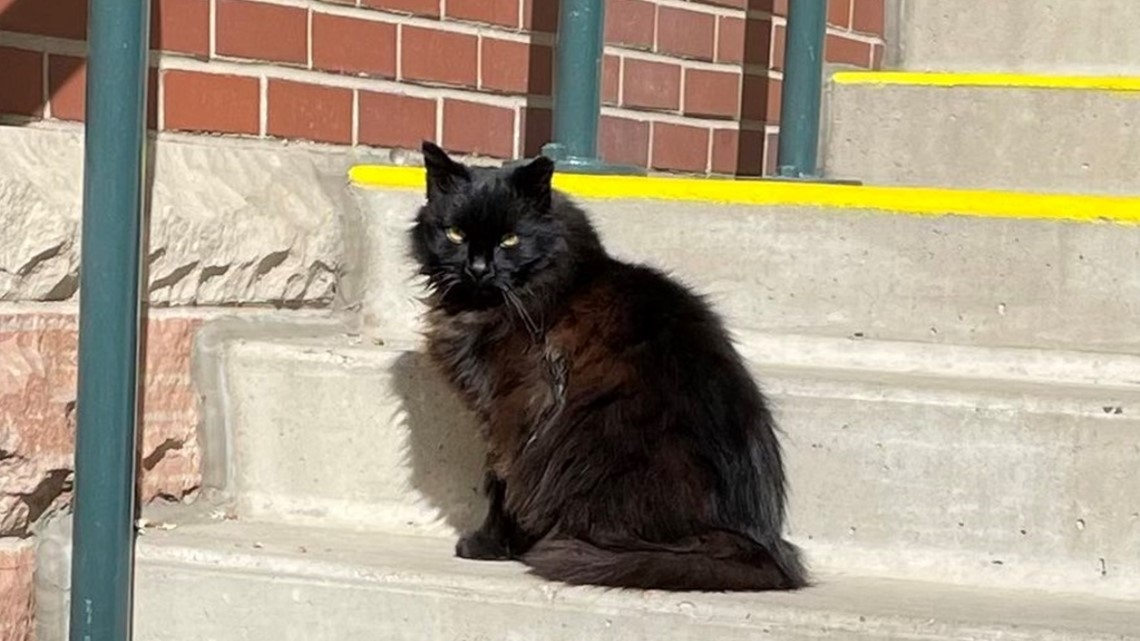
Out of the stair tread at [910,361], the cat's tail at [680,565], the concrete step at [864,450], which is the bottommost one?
the cat's tail at [680,565]

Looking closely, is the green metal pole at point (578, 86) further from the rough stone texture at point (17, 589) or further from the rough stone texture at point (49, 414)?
the rough stone texture at point (17, 589)

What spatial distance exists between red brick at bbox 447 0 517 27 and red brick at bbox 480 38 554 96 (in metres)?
0.04

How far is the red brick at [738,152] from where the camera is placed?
368cm

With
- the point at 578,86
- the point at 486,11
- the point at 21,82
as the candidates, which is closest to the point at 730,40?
the point at 486,11

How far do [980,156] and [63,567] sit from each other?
1.89 meters

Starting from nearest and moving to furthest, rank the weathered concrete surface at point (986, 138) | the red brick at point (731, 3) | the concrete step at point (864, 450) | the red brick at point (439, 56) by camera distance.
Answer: the concrete step at point (864, 450), the red brick at point (439, 56), the weathered concrete surface at point (986, 138), the red brick at point (731, 3)

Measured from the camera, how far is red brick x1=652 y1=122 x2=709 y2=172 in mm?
3525

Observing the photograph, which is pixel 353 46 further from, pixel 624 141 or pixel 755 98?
pixel 755 98

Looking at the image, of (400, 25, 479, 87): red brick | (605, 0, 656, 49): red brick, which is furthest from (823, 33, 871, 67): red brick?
(400, 25, 479, 87): red brick

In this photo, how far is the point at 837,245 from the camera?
2721 millimetres

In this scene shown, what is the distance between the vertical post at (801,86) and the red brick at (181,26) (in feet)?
3.85

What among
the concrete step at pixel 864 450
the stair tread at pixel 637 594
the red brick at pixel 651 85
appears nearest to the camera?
the stair tread at pixel 637 594

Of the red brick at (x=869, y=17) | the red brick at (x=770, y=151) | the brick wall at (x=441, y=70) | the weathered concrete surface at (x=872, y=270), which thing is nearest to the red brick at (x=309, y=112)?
the brick wall at (x=441, y=70)

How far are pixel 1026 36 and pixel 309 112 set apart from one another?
5.38ft
